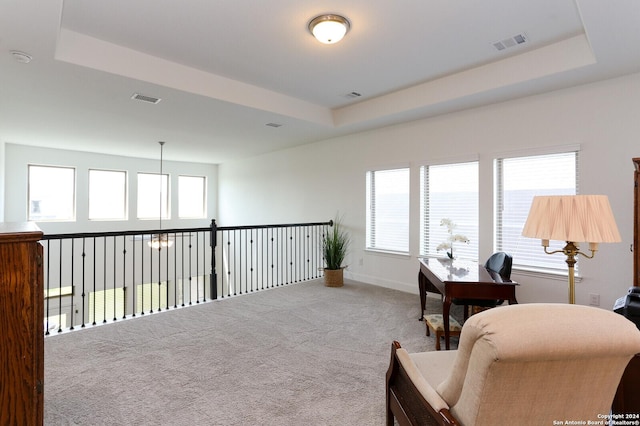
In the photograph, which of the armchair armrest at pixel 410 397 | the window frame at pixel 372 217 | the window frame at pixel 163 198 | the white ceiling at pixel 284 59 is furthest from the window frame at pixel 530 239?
the window frame at pixel 163 198

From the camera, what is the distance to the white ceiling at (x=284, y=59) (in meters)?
2.60

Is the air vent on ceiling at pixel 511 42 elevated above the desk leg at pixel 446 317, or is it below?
above

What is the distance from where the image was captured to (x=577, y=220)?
1.73 m

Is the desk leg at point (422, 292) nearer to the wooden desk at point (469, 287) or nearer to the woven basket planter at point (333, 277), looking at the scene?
the wooden desk at point (469, 287)

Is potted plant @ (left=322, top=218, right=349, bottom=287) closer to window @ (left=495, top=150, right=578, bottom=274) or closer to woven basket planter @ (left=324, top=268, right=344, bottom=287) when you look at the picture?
woven basket planter @ (left=324, top=268, right=344, bottom=287)

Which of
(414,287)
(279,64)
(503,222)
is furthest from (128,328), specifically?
(503,222)

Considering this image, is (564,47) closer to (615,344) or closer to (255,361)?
(615,344)

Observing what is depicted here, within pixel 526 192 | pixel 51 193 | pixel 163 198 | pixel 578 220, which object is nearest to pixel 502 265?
pixel 526 192

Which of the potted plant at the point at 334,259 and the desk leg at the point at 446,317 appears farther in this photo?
the potted plant at the point at 334,259

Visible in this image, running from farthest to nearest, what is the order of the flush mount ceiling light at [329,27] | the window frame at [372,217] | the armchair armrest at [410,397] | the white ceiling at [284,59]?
the window frame at [372,217] → the flush mount ceiling light at [329,27] → the white ceiling at [284,59] → the armchair armrest at [410,397]

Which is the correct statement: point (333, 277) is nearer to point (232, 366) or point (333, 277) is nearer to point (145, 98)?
point (232, 366)

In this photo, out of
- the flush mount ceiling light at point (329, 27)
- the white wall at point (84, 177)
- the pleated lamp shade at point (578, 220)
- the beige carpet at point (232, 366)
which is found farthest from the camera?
the white wall at point (84, 177)

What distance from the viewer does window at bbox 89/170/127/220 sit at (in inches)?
305

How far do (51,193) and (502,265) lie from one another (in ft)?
28.9
